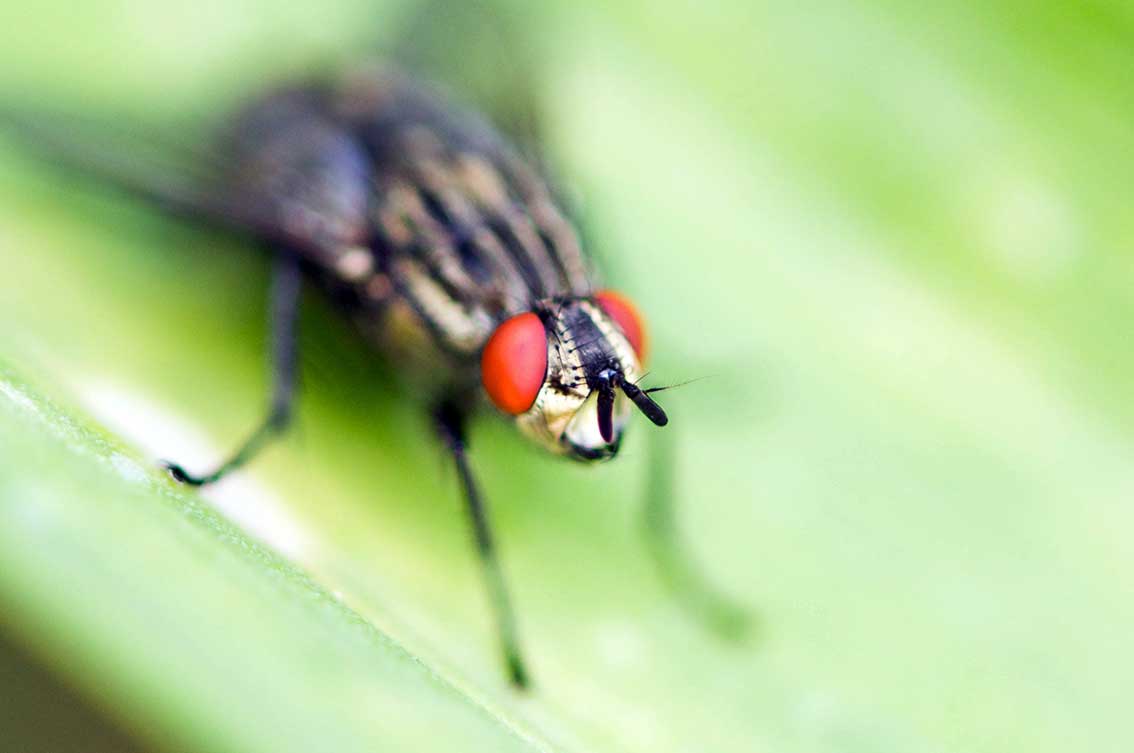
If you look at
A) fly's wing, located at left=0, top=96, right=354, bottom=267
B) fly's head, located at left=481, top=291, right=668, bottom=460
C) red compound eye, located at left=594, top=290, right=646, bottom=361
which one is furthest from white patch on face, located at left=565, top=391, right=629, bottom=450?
fly's wing, located at left=0, top=96, right=354, bottom=267

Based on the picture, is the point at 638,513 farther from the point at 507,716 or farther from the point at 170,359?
the point at 170,359

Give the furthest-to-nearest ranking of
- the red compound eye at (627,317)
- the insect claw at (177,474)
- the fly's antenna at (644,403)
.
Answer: the red compound eye at (627,317) → the fly's antenna at (644,403) → the insect claw at (177,474)

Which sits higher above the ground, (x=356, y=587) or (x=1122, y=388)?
(x=1122, y=388)

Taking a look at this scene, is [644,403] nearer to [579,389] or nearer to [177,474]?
Answer: [579,389]

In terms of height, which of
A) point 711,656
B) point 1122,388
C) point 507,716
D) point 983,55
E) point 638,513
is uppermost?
point 983,55

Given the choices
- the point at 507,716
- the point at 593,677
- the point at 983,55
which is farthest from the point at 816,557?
the point at 983,55

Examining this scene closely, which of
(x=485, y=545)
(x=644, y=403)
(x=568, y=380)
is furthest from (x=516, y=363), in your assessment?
(x=485, y=545)

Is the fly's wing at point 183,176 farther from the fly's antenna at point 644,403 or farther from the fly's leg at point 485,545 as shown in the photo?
the fly's antenna at point 644,403

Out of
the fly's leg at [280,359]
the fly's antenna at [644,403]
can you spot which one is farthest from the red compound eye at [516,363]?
the fly's leg at [280,359]
